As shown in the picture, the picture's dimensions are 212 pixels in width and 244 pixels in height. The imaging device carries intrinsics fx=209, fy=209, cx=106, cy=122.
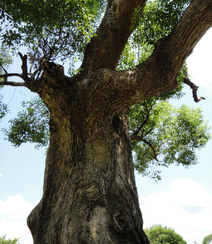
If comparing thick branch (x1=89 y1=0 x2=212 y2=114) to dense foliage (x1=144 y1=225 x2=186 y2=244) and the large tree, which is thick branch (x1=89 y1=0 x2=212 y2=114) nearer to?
the large tree

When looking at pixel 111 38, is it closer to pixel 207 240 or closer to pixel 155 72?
pixel 155 72

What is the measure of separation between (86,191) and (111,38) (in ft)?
14.2

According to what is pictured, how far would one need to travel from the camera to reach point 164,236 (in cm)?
933

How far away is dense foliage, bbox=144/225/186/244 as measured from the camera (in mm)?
9152

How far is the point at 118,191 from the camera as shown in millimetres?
4012

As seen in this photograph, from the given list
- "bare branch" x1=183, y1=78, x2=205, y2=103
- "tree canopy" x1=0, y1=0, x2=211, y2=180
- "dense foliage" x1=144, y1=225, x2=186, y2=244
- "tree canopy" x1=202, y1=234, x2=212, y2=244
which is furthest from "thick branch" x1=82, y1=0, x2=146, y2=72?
"tree canopy" x1=202, y1=234, x2=212, y2=244

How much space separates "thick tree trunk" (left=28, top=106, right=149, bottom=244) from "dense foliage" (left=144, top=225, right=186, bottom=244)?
6.46 metres

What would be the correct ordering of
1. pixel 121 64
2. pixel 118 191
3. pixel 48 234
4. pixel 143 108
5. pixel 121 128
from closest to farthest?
1. pixel 48 234
2. pixel 118 191
3. pixel 121 128
4. pixel 121 64
5. pixel 143 108

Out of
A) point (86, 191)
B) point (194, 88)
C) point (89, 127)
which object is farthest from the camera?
point (194, 88)

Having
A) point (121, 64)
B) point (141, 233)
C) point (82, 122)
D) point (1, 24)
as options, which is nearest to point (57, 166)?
point (82, 122)

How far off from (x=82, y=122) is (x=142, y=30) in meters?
3.24

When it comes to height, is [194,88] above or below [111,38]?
above

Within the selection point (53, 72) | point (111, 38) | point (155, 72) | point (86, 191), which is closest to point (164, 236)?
point (86, 191)

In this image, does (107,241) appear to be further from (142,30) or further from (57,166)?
(142,30)
